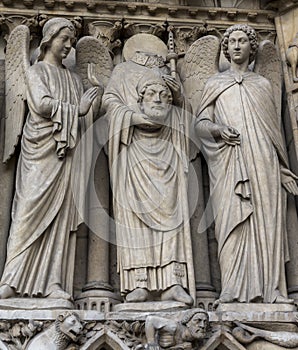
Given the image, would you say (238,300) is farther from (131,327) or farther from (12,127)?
(12,127)

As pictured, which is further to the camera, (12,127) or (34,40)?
(34,40)

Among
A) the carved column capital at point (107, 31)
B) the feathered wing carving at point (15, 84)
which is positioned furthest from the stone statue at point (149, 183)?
the feathered wing carving at point (15, 84)

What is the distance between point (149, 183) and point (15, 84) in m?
1.65

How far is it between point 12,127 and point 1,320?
6.23ft

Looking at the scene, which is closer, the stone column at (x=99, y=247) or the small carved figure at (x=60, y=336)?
the small carved figure at (x=60, y=336)

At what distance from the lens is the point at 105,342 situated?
506 cm

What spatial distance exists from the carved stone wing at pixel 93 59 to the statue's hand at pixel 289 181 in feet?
6.32

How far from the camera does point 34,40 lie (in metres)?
6.91

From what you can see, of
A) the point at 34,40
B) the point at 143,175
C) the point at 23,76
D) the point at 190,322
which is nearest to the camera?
the point at 190,322

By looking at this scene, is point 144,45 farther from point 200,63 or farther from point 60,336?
point 60,336

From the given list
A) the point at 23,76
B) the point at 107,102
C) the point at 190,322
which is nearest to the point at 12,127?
the point at 23,76

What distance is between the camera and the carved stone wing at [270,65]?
6746 mm

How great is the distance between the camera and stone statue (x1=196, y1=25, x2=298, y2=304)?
5535mm

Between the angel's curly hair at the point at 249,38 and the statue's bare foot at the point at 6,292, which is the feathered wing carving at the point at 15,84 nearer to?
the statue's bare foot at the point at 6,292
